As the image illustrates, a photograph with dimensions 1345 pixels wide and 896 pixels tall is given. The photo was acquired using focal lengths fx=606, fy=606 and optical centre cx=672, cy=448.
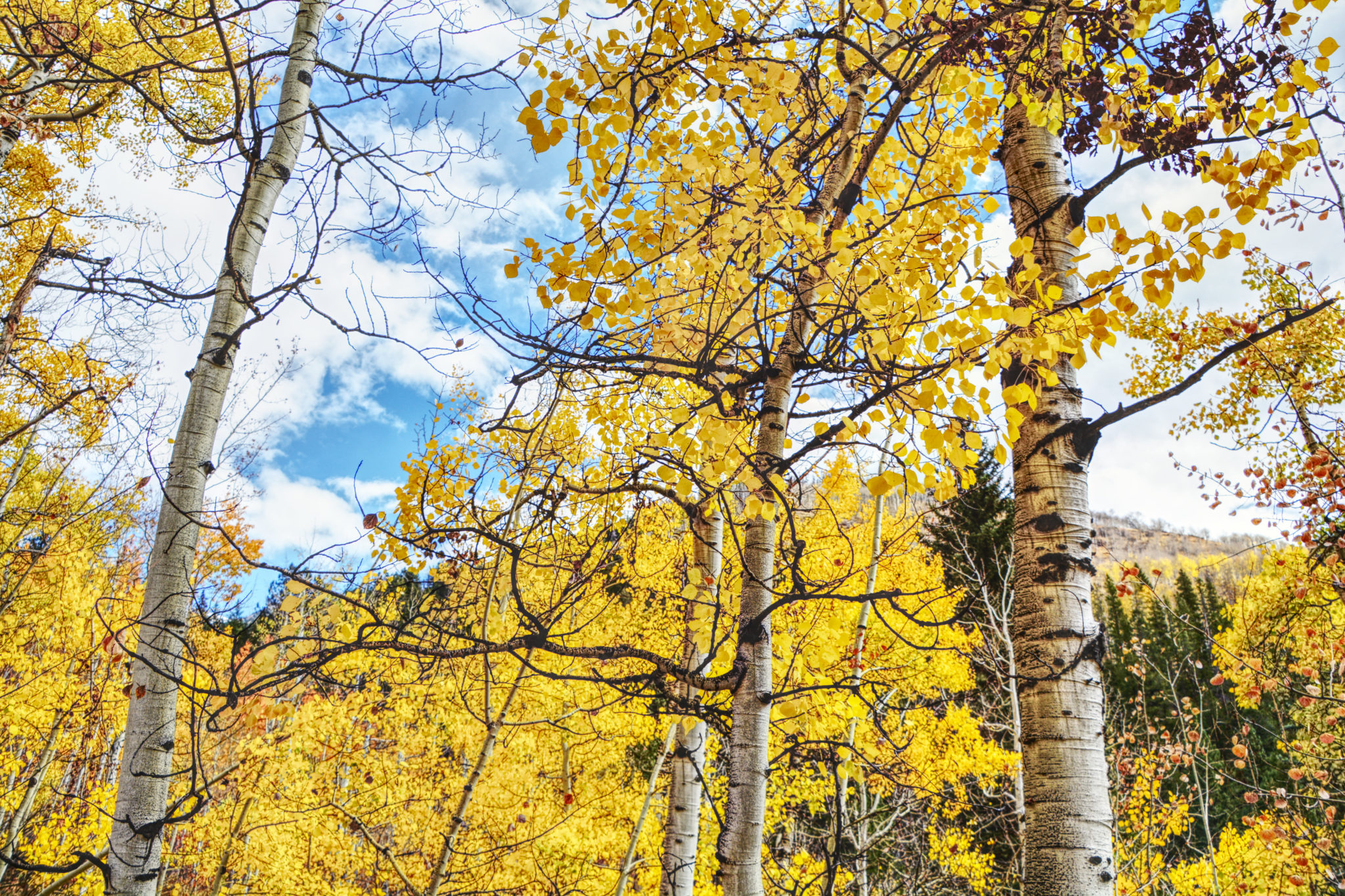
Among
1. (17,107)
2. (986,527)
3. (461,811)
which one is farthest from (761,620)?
(986,527)

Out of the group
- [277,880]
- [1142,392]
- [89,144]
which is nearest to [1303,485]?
[1142,392]

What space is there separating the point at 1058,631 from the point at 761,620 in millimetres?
938

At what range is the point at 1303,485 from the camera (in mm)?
4660

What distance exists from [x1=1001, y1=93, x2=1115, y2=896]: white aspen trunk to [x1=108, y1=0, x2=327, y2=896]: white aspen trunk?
2.68 metres

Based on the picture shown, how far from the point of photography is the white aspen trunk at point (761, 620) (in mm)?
2076

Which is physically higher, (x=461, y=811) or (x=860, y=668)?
(x=860, y=668)

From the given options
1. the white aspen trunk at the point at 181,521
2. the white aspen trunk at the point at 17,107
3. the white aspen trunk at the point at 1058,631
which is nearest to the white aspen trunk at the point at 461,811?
the white aspen trunk at the point at 181,521

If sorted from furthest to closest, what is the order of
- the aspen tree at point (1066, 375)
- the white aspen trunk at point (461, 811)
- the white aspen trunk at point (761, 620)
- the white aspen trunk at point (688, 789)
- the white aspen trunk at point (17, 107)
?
1. the white aspen trunk at point (17, 107)
2. the white aspen trunk at point (461, 811)
3. the white aspen trunk at point (688, 789)
4. the white aspen trunk at point (761, 620)
5. the aspen tree at point (1066, 375)

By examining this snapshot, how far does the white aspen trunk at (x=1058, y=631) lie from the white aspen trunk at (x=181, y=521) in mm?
2678

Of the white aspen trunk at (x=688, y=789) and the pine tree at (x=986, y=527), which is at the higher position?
the pine tree at (x=986, y=527)

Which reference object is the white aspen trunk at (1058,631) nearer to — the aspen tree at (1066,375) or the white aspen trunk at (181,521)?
the aspen tree at (1066,375)

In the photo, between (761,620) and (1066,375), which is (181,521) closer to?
(761,620)

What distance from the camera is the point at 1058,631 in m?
1.86

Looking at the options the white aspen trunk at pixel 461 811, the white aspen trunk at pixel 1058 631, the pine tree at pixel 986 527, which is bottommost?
the white aspen trunk at pixel 461 811
